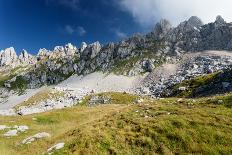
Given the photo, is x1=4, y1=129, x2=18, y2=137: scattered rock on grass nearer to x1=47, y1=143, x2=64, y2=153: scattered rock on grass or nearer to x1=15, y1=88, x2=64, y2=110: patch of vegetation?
x1=47, y1=143, x2=64, y2=153: scattered rock on grass

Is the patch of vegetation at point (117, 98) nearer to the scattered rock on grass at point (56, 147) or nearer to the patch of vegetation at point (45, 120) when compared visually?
the patch of vegetation at point (45, 120)

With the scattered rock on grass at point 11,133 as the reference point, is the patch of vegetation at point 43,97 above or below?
above

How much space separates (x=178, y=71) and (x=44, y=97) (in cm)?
9284

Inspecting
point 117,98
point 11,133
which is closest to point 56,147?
point 11,133

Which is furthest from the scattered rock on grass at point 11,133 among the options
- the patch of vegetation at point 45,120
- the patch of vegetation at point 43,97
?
the patch of vegetation at point 43,97

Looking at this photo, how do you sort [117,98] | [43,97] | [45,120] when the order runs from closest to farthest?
1. [45,120]
2. [117,98]
3. [43,97]

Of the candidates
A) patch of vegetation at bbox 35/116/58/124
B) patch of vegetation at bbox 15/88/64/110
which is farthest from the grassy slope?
patch of vegetation at bbox 15/88/64/110

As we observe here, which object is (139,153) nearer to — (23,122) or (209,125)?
(209,125)

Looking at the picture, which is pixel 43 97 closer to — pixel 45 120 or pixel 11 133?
pixel 45 120

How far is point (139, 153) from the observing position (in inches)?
981

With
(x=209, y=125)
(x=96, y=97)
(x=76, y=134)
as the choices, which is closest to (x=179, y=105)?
(x=209, y=125)

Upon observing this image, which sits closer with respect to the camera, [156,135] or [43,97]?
[156,135]

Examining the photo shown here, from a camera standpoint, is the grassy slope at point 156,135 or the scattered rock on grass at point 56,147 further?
the scattered rock on grass at point 56,147

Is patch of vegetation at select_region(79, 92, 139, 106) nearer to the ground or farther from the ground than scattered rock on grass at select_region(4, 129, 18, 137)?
farther from the ground
